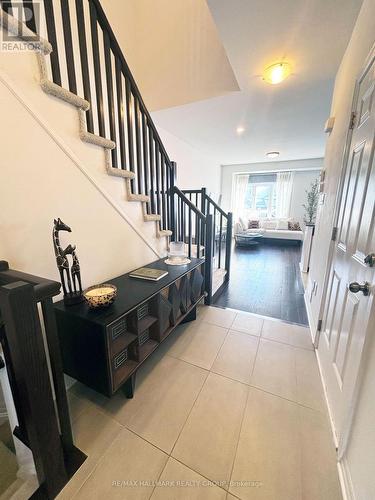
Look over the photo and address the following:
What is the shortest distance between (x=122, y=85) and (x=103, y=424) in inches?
94.6

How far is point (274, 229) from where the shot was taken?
7.01 m

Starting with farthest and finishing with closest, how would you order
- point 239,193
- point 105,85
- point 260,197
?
point 239,193 → point 260,197 → point 105,85

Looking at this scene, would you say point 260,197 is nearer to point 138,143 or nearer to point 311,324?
point 311,324

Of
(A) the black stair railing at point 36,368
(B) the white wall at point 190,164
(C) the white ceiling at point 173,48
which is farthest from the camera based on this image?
(B) the white wall at point 190,164

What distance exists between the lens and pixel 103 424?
124 cm

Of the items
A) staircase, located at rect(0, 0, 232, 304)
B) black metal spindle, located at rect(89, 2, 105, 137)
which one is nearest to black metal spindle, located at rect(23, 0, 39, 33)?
staircase, located at rect(0, 0, 232, 304)

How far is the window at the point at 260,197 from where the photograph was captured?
7.66 meters

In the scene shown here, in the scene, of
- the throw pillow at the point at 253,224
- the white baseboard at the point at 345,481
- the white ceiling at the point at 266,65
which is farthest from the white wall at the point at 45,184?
the throw pillow at the point at 253,224

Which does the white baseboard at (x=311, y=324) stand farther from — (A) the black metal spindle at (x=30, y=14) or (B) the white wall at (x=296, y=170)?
(B) the white wall at (x=296, y=170)

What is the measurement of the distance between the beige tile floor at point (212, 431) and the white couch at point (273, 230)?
5261 mm

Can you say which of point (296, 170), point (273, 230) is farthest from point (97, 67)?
point (296, 170)

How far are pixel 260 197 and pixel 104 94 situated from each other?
280 inches

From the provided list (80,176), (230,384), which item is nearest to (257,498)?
(230,384)

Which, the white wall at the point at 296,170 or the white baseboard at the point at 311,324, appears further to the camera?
the white wall at the point at 296,170
